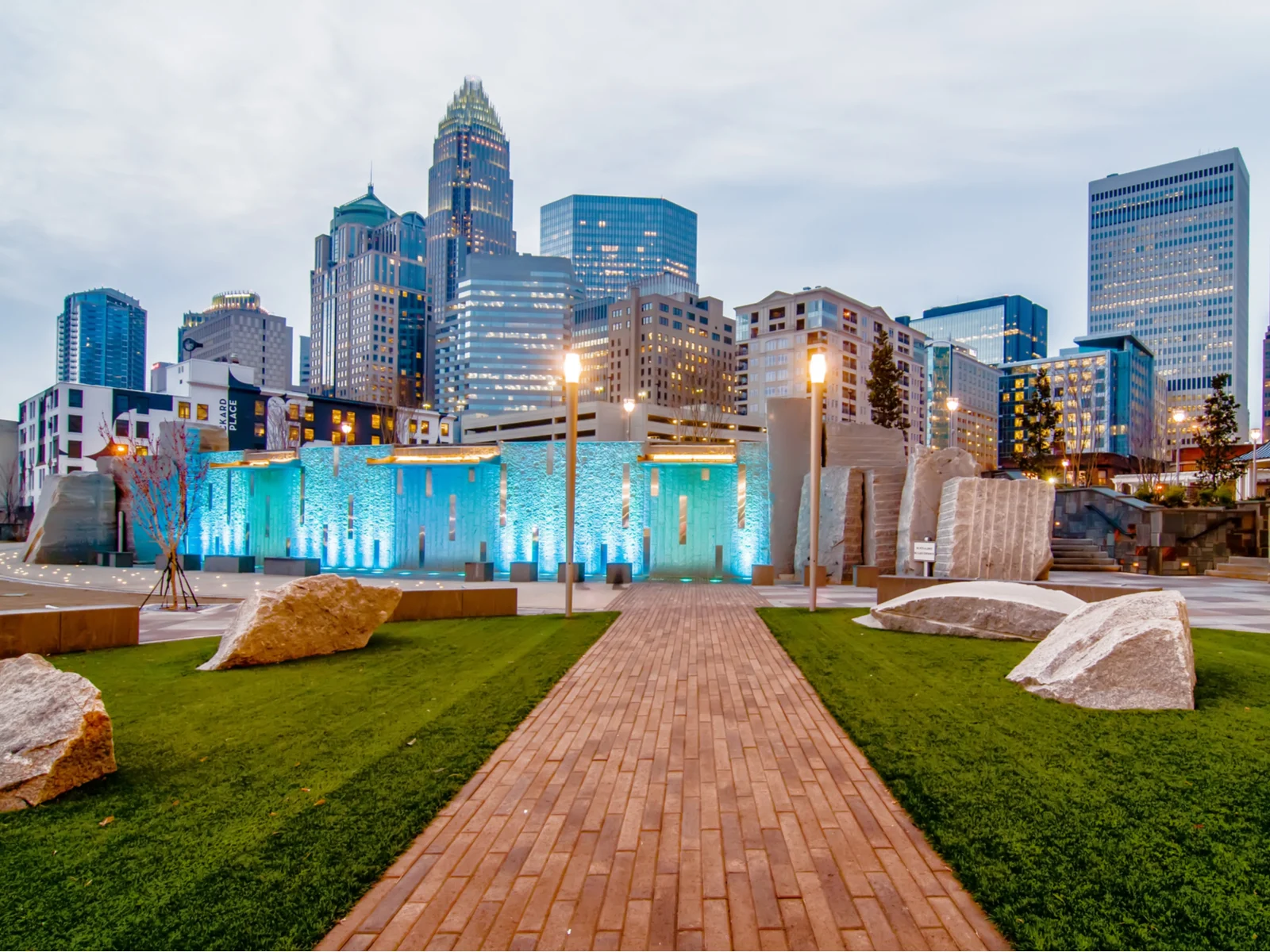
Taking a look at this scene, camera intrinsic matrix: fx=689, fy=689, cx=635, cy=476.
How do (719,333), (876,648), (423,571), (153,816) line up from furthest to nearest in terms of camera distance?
(719,333)
(423,571)
(876,648)
(153,816)

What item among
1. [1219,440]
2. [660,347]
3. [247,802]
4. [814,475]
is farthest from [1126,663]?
[660,347]

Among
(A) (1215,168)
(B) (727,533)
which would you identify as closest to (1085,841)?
(B) (727,533)

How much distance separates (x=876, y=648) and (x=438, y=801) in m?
6.80

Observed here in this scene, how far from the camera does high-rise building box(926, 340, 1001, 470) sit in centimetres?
14062

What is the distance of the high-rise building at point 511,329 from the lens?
561ft

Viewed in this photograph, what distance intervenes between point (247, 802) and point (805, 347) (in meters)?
110

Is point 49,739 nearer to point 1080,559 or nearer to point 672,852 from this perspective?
point 672,852

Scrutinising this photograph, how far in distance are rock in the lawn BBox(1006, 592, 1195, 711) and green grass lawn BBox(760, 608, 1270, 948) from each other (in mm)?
197

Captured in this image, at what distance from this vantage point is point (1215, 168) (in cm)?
16312

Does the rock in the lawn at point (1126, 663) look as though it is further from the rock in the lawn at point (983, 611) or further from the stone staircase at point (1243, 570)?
the stone staircase at point (1243, 570)

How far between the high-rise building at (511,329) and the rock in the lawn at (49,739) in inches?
6576

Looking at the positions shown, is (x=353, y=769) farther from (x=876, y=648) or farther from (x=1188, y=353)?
(x=1188, y=353)

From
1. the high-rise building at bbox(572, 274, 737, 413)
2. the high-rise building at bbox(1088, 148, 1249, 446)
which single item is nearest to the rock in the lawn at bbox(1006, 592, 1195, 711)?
the high-rise building at bbox(572, 274, 737, 413)

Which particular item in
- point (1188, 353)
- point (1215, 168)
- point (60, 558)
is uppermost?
point (1215, 168)
